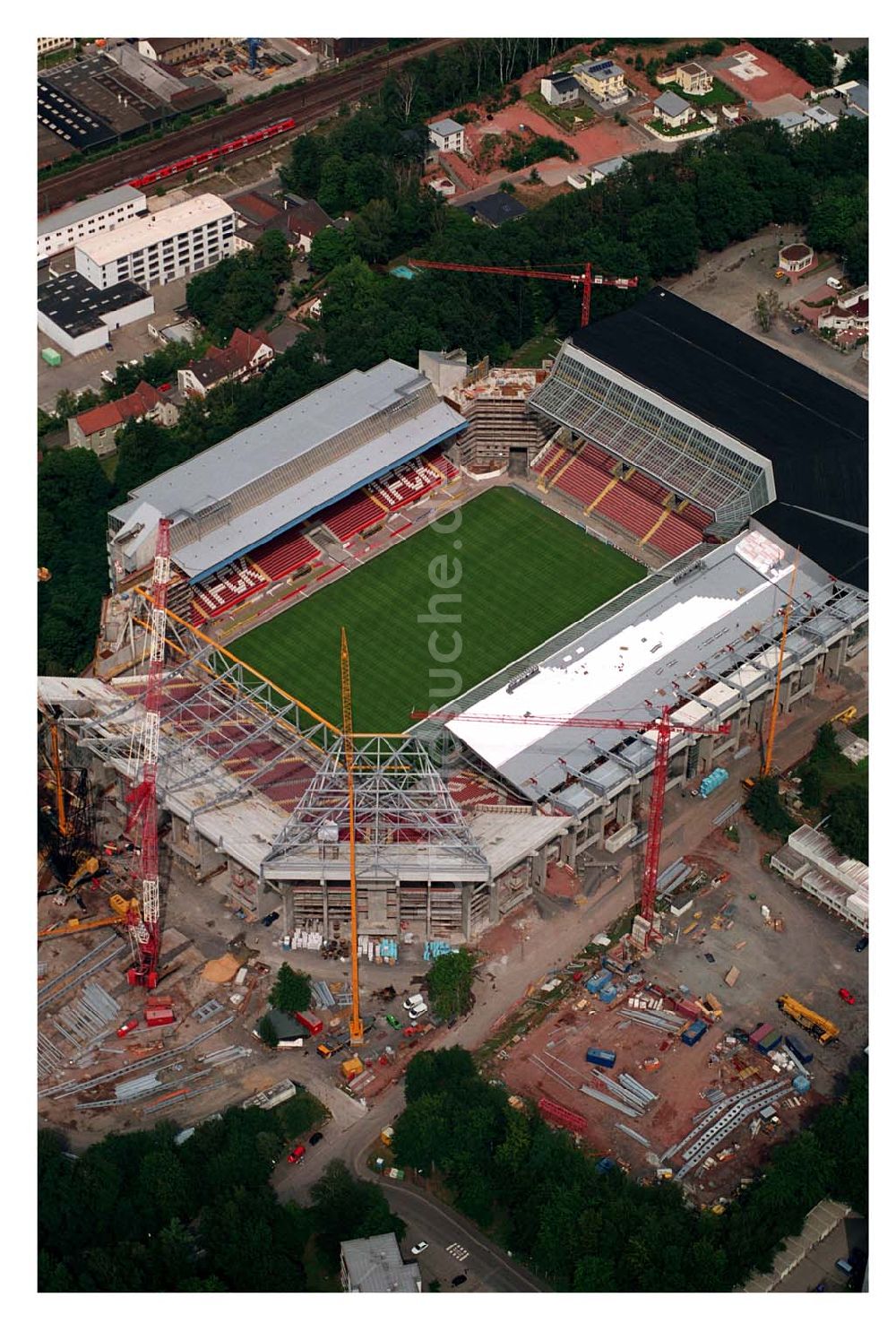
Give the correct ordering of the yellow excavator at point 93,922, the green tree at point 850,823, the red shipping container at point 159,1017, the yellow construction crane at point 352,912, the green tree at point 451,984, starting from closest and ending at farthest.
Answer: the yellow construction crane at point 352,912 → the green tree at point 451,984 → the red shipping container at point 159,1017 → the yellow excavator at point 93,922 → the green tree at point 850,823

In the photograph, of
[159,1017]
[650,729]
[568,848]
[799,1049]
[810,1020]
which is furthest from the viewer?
[650,729]

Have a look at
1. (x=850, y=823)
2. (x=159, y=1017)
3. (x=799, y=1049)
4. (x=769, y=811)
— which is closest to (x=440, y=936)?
(x=159, y=1017)

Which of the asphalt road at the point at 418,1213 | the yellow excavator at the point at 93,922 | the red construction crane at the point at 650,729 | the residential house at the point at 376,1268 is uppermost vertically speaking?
the red construction crane at the point at 650,729

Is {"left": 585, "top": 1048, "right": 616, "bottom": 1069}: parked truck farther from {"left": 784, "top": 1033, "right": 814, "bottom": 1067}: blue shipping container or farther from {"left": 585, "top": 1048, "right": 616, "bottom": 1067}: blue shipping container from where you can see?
{"left": 784, "top": 1033, "right": 814, "bottom": 1067}: blue shipping container

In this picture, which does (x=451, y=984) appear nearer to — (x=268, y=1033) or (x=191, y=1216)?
(x=268, y=1033)

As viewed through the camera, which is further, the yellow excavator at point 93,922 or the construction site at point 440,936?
the yellow excavator at point 93,922

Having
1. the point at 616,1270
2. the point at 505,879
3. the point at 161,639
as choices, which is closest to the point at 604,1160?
the point at 616,1270

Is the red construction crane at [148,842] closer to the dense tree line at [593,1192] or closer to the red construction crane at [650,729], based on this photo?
the dense tree line at [593,1192]

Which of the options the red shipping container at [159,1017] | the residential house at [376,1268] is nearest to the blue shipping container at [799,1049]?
the residential house at [376,1268]

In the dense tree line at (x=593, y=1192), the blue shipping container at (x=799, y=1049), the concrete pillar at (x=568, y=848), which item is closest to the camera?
the dense tree line at (x=593, y=1192)
